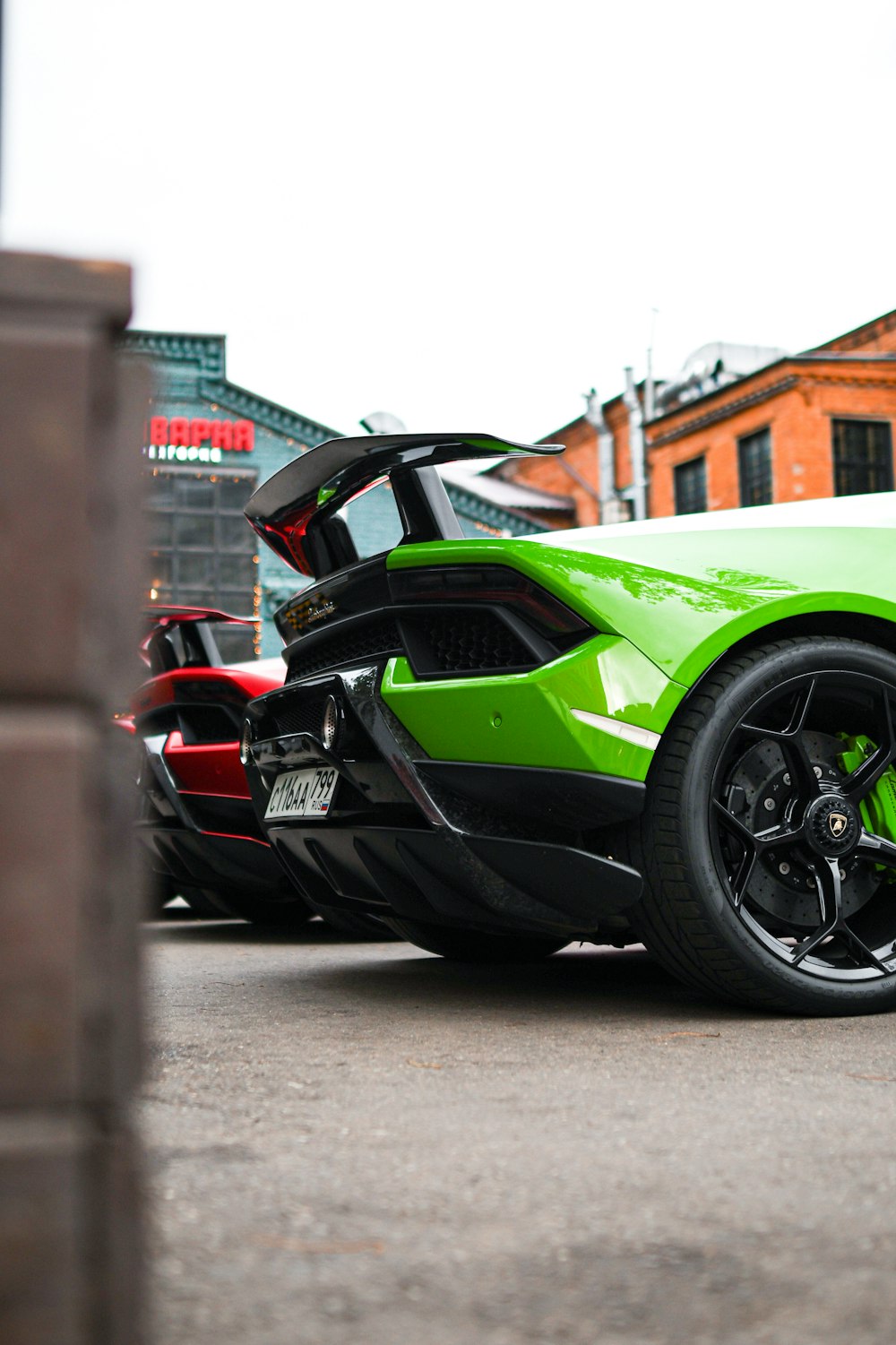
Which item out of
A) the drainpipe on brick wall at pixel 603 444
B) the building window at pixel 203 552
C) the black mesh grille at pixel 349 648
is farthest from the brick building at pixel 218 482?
the black mesh grille at pixel 349 648

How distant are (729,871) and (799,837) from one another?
0.63 feet

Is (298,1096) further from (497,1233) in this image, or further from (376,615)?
(376,615)

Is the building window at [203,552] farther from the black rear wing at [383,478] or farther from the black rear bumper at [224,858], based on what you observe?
the black rear wing at [383,478]

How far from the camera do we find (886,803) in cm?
340

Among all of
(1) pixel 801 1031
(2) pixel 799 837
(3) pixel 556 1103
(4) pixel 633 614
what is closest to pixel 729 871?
(2) pixel 799 837

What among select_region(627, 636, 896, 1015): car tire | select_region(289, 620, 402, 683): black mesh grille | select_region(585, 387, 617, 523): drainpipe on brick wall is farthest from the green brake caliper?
select_region(585, 387, 617, 523): drainpipe on brick wall

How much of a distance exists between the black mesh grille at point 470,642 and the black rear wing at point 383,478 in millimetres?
259

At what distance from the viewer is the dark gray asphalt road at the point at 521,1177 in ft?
4.53

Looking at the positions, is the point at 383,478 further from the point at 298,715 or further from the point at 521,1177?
the point at 521,1177

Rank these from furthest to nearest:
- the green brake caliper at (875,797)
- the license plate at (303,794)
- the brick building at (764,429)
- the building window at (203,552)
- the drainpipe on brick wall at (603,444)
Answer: the drainpipe on brick wall at (603,444) < the building window at (203,552) < the brick building at (764,429) < the license plate at (303,794) < the green brake caliper at (875,797)

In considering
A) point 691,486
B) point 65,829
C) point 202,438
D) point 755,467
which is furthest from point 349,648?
point 691,486

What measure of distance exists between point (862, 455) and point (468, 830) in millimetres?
24131

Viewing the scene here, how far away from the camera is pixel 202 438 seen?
90.0 ft

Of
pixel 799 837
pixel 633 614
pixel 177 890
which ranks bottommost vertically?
pixel 177 890
